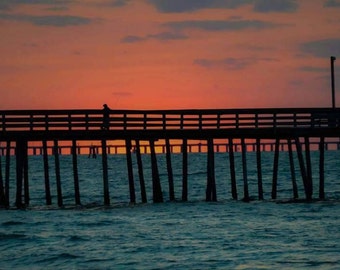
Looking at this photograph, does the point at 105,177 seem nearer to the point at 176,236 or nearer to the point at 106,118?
the point at 106,118

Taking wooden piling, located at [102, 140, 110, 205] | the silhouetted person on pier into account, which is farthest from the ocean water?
the silhouetted person on pier

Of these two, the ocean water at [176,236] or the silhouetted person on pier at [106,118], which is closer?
the ocean water at [176,236]

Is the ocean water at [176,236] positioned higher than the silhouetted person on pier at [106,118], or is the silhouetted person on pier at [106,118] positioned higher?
the silhouetted person on pier at [106,118]

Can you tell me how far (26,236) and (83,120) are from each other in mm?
8614

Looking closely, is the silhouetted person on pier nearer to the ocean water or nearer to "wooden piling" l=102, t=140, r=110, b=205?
"wooden piling" l=102, t=140, r=110, b=205

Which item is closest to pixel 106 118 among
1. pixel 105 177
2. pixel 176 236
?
pixel 105 177

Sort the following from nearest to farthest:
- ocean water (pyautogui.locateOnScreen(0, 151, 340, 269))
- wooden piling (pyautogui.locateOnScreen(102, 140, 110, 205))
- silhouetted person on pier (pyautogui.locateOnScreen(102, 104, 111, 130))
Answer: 1. ocean water (pyautogui.locateOnScreen(0, 151, 340, 269))
2. silhouetted person on pier (pyautogui.locateOnScreen(102, 104, 111, 130))
3. wooden piling (pyautogui.locateOnScreen(102, 140, 110, 205))


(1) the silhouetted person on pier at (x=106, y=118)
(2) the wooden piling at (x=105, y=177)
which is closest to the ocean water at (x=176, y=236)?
(2) the wooden piling at (x=105, y=177)

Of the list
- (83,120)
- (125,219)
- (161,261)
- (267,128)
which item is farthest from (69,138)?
(161,261)

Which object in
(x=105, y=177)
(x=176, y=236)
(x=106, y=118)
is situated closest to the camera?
(x=176, y=236)

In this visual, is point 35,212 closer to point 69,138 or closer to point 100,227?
point 69,138

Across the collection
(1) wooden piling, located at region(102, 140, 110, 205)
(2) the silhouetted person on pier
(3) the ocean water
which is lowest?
(3) the ocean water

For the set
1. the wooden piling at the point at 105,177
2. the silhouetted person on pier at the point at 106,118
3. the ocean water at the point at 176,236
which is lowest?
the ocean water at the point at 176,236

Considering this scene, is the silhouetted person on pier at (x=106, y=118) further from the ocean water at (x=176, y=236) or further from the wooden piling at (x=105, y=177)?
the ocean water at (x=176, y=236)
